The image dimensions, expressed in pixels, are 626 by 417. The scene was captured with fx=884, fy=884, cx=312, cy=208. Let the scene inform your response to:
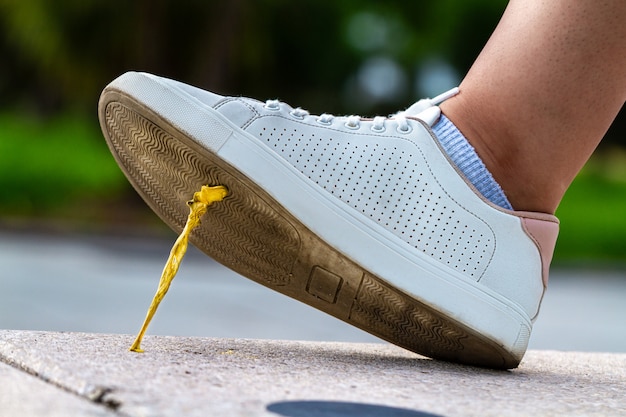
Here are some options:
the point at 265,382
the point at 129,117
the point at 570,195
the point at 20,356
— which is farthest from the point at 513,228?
the point at 570,195

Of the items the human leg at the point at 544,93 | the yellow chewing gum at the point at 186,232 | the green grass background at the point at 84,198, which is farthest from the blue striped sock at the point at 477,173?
the green grass background at the point at 84,198

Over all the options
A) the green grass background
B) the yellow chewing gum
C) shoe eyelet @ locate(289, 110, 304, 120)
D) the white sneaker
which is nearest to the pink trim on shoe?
the white sneaker

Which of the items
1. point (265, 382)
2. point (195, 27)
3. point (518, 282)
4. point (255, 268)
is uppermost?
point (195, 27)

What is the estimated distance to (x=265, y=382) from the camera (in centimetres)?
133

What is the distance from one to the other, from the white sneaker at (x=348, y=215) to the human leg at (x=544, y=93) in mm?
73

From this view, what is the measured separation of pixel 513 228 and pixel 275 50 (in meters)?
13.9

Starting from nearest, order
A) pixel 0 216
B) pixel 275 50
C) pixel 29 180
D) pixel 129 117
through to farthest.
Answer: pixel 129 117, pixel 0 216, pixel 29 180, pixel 275 50

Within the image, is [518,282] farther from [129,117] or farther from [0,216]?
[0,216]

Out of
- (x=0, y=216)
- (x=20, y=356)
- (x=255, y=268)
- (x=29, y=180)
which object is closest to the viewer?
(x=20, y=356)

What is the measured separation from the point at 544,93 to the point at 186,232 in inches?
28.0

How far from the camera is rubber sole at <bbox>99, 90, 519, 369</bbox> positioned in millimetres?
1544

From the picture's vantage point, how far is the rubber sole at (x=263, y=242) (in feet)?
5.07

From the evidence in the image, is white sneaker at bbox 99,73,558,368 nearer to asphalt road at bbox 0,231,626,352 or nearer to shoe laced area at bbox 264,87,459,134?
shoe laced area at bbox 264,87,459,134

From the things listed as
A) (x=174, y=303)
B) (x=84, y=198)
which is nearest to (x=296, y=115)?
(x=174, y=303)
